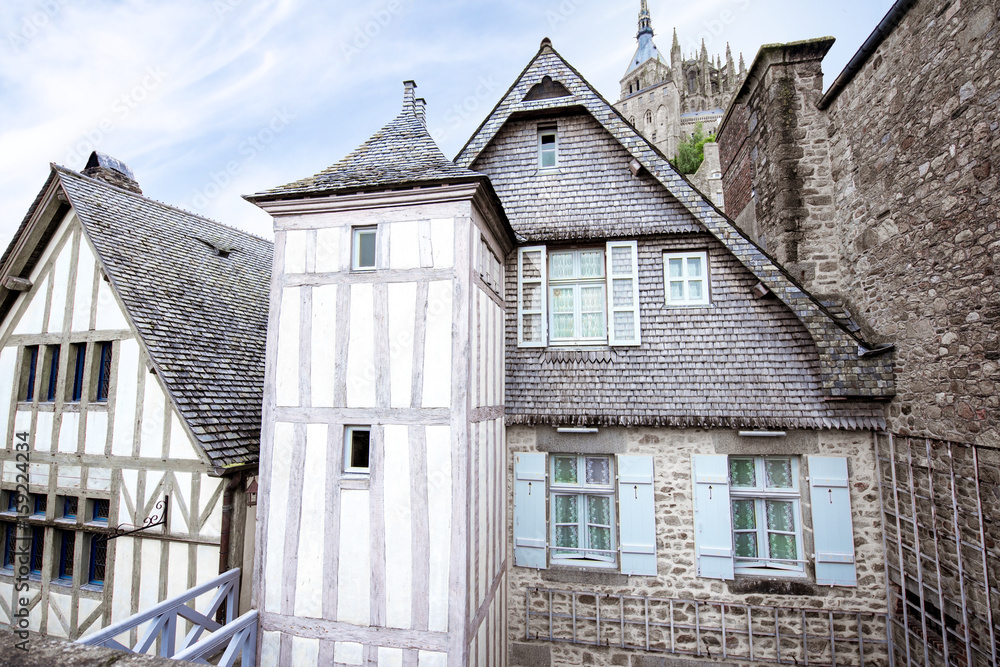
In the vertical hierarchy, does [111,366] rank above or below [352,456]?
above

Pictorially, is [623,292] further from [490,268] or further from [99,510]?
[99,510]

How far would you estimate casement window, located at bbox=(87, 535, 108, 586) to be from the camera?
6102mm

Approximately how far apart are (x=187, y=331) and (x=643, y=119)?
55969 mm

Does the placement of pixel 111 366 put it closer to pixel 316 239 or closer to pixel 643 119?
pixel 316 239

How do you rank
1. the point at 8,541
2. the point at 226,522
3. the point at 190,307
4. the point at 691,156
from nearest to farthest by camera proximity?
the point at 226,522 < the point at 8,541 < the point at 190,307 < the point at 691,156

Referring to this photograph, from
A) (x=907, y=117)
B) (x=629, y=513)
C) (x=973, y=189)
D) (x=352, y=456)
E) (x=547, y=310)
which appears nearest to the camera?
(x=973, y=189)

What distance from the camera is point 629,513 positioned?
5965mm

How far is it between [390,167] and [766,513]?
622 cm

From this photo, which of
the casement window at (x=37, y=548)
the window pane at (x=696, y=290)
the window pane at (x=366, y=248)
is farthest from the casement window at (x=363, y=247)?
the casement window at (x=37, y=548)

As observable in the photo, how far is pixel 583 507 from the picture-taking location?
6.24 metres

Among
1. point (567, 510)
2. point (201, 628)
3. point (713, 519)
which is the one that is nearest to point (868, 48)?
point (713, 519)

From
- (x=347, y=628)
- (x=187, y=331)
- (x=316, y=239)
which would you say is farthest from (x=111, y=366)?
(x=347, y=628)

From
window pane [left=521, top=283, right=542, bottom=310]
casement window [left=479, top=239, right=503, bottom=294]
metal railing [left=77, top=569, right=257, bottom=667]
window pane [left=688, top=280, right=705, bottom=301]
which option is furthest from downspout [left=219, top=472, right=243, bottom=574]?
window pane [left=688, top=280, right=705, bottom=301]

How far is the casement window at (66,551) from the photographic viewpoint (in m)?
6.28
